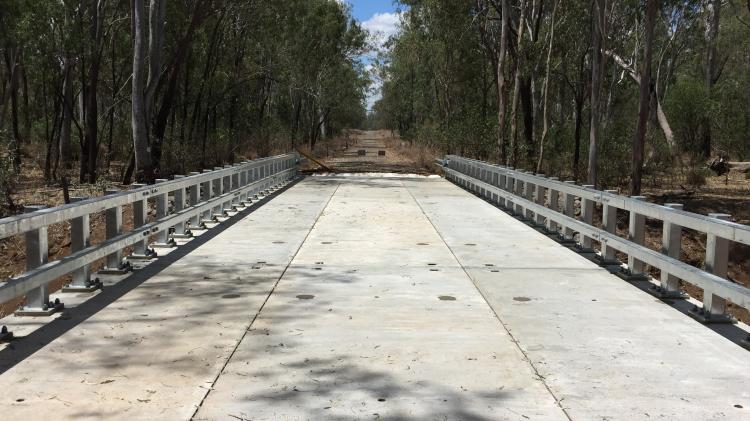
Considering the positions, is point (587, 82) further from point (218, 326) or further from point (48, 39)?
point (218, 326)

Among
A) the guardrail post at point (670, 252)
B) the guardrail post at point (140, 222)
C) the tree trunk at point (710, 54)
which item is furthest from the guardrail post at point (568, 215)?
the tree trunk at point (710, 54)

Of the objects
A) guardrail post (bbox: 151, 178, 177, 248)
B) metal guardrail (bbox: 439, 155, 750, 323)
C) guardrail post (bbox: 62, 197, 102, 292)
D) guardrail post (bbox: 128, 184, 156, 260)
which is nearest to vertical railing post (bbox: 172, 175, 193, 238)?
guardrail post (bbox: 151, 178, 177, 248)

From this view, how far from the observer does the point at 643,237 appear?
8305mm

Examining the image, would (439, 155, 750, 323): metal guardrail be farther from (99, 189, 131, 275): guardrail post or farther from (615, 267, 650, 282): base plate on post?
(99, 189, 131, 275): guardrail post

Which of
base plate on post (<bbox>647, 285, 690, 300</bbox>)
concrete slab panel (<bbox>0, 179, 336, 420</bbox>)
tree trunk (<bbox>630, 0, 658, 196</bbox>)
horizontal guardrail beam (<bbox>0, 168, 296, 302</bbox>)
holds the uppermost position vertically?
tree trunk (<bbox>630, 0, 658, 196</bbox>)

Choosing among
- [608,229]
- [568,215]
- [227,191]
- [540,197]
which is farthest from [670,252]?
[227,191]

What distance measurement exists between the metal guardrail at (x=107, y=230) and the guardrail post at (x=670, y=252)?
228 inches

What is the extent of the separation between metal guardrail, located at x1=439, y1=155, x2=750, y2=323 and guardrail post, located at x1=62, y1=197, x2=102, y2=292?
19.0 feet

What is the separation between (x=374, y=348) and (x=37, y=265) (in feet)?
9.89

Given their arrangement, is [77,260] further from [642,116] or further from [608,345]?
[642,116]

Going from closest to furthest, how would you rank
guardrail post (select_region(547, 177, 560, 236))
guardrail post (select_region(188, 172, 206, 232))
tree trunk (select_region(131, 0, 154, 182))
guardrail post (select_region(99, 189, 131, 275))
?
guardrail post (select_region(99, 189, 131, 275)) < guardrail post (select_region(188, 172, 206, 232)) < guardrail post (select_region(547, 177, 560, 236)) < tree trunk (select_region(131, 0, 154, 182))

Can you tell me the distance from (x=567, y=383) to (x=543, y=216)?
26.7ft

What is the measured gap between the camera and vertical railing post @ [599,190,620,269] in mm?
9125

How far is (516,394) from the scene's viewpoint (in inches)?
187
